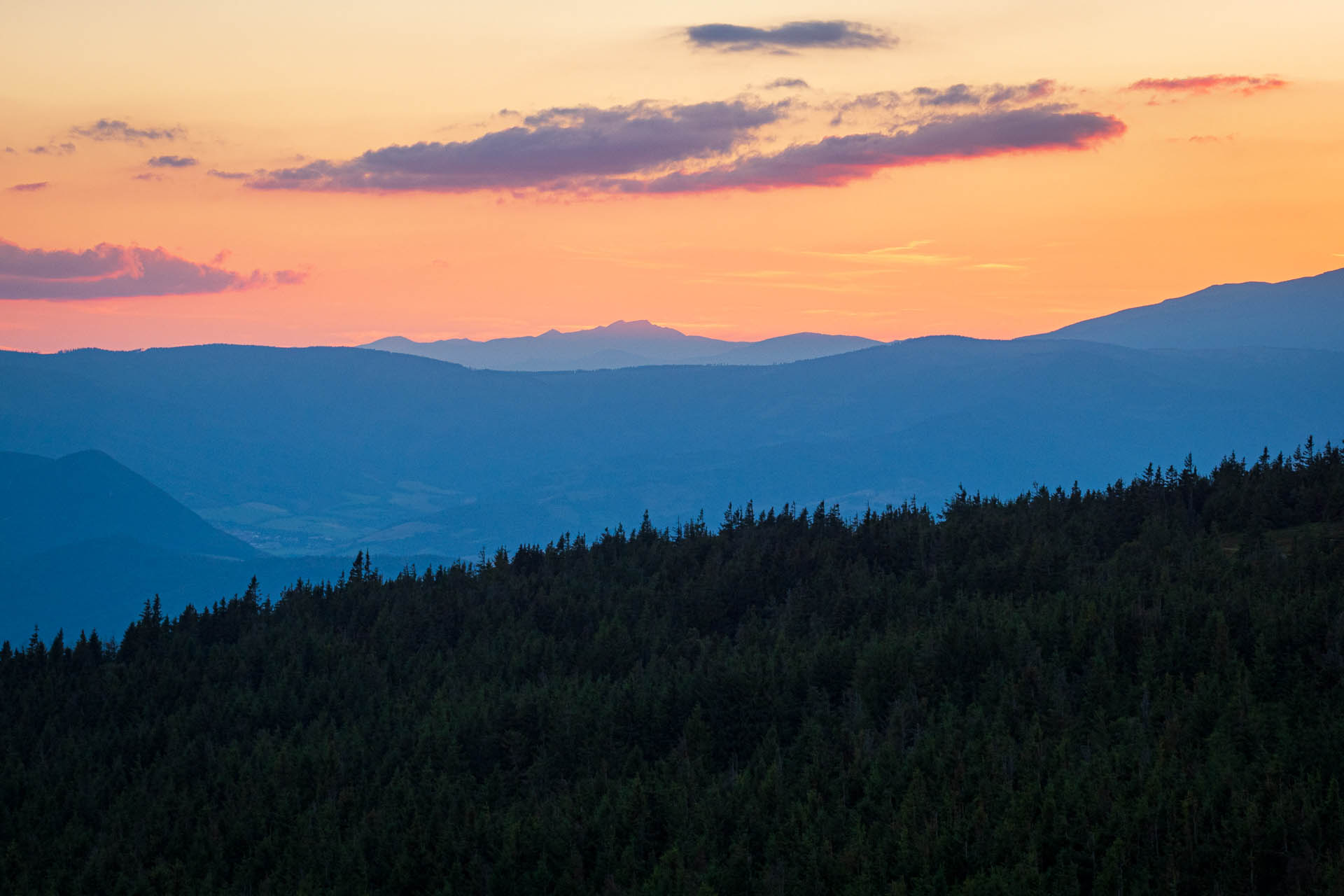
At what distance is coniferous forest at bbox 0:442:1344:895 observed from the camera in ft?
229

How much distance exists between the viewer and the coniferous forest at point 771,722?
69.9m

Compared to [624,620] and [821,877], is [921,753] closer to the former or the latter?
[821,877]

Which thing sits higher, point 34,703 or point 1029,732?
point 1029,732

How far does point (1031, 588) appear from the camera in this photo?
139 m

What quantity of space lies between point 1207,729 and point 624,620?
290ft

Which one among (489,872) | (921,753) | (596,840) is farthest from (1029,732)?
(489,872)

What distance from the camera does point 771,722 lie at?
355 ft

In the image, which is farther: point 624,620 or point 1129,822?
point 624,620

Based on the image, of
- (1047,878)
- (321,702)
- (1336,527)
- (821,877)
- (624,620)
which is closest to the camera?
(1047,878)

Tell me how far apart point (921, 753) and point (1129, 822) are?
1978cm

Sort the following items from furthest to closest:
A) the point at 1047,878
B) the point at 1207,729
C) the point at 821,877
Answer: the point at 1207,729, the point at 821,877, the point at 1047,878

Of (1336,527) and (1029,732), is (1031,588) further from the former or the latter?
(1029,732)

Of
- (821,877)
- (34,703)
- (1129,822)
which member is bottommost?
(34,703)

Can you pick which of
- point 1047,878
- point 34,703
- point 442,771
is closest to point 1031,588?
point 442,771
